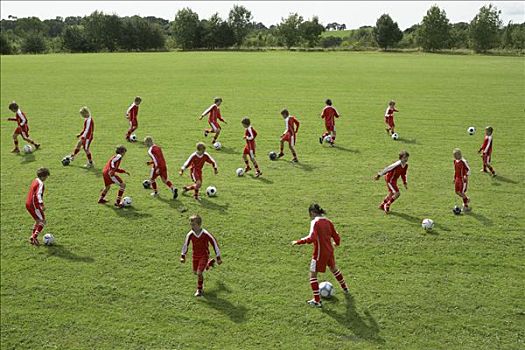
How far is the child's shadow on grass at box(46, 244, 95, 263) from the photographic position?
40.2ft

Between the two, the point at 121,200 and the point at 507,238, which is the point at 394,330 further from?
the point at 121,200

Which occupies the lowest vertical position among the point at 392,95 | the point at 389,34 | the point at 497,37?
the point at 392,95

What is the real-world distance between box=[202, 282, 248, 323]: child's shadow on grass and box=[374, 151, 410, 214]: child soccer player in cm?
595

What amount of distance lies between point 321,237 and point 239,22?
95.5m

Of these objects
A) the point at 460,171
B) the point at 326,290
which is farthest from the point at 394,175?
the point at 326,290

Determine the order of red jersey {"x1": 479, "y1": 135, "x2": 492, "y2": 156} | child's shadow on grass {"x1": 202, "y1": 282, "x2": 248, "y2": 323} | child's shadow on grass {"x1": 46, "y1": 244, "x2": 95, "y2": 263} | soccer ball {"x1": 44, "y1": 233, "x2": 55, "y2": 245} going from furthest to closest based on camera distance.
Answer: red jersey {"x1": 479, "y1": 135, "x2": 492, "y2": 156} < soccer ball {"x1": 44, "y1": 233, "x2": 55, "y2": 245} < child's shadow on grass {"x1": 46, "y1": 244, "x2": 95, "y2": 263} < child's shadow on grass {"x1": 202, "y1": 282, "x2": 248, "y2": 323}

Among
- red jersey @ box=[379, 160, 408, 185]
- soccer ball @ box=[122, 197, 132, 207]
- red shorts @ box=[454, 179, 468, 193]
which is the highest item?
red jersey @ box=[379, 160, 408, 185]

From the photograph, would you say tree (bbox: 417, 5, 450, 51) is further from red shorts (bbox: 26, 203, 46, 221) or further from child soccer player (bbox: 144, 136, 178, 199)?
red shorts (bbox: 26, 203, 46, 221)

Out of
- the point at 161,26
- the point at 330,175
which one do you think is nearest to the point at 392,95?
the point at 330,175

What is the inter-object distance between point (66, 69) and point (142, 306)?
5246 centimetres

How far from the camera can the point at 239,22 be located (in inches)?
3910

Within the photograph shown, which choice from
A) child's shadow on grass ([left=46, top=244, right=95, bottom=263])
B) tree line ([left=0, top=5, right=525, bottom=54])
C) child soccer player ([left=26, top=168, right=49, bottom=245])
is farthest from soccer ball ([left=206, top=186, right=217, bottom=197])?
tree line ([left=0, top=5, right=525, bottom=54])

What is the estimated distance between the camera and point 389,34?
64125mm

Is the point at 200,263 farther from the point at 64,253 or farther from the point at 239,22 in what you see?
the point at 239,22
